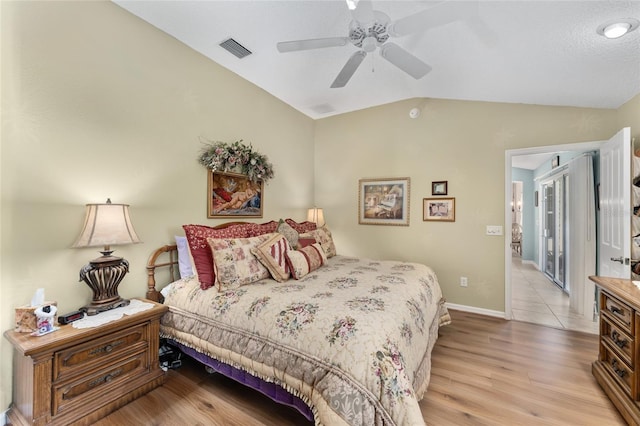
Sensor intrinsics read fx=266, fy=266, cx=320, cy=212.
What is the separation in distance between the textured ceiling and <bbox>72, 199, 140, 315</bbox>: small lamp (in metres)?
1.73

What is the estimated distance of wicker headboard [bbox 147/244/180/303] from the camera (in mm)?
2355

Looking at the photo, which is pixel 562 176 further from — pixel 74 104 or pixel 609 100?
pixel 74 104

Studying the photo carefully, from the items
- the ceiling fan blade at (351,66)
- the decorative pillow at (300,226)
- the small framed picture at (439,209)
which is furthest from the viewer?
the small framed picture at (439,209)

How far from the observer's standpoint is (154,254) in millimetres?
2385

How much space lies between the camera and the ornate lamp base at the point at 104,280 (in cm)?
186

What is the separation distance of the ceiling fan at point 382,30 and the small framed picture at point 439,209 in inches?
78.4

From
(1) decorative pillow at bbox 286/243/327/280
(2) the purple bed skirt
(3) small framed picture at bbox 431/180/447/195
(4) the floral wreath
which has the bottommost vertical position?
(2) the purple bed skirt

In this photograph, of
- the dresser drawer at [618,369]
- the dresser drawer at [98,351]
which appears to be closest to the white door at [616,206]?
the dresser drawer at [618,369]

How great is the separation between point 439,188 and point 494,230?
0.85m

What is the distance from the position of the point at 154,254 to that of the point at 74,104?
50.5 inches

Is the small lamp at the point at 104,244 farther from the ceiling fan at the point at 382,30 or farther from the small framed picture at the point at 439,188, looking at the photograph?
the small framed picture at the point at 439,188

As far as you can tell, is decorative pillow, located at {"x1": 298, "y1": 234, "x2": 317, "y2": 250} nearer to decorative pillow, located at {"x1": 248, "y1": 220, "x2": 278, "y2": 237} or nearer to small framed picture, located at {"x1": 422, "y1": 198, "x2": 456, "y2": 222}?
decorative pillow, located at {"x1": 248, "y1": 220, "x2": 278, "y2": 237}

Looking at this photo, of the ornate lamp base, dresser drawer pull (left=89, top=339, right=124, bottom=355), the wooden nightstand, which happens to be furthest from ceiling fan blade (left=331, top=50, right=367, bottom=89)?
dresser drawer pull (left=89, top=339, right=124, bottom=355)

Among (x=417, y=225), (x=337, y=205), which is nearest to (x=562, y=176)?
(x=417, y=225)
